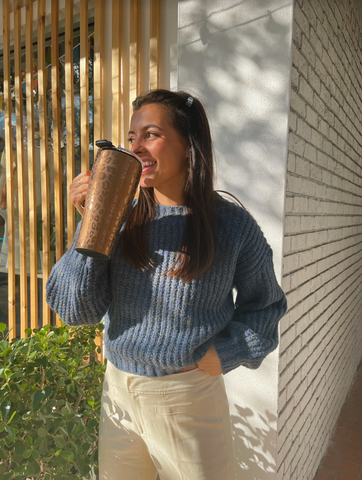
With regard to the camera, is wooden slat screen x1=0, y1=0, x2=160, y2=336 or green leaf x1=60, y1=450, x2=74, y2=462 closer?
green leaf x1=60, y1=450, x2=74, y2=462

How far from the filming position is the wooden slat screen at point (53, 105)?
2311mm

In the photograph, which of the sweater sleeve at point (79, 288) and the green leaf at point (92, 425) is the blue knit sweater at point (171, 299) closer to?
the sweater sleeve at point (79, 288)

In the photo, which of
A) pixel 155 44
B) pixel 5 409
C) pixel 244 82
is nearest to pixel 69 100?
pixel 155 44

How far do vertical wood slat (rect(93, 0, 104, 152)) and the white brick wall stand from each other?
1.11m

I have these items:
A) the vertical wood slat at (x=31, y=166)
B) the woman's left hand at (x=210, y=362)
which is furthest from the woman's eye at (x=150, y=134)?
the vertical wood slat at (x=31, y=166)

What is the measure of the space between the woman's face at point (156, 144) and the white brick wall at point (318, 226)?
2.52ft

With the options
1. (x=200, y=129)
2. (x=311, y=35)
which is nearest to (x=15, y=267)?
(x=200, y=129)

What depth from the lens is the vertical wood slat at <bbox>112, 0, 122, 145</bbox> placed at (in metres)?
2.30

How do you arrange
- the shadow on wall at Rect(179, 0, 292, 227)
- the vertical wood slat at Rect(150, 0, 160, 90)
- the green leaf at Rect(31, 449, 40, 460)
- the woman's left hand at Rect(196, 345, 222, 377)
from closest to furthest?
1. the woman's left hand at Rect(196, 345, 222, 377)
2. the green leaf at Rect(31, 449, 40, 460)
3. the shadow on wall at Rect(179, 0, 292, 227)
4. the vertical wood slat at Rect(150, 0, 160, 90)

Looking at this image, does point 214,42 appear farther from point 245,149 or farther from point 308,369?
point 308,369

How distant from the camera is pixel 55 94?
2500 mm

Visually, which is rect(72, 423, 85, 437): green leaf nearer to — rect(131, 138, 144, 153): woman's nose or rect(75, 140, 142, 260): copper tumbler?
rect(75, 140, 142, 260): copper tumbler

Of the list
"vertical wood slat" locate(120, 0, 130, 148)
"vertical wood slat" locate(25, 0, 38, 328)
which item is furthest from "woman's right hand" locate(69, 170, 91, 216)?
"vertical wood slat" locate(25, 0, 38, 328)

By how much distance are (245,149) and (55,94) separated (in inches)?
51.6
